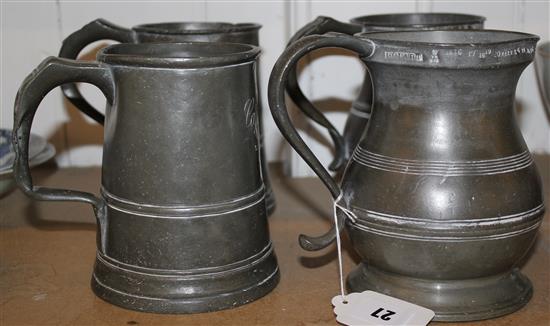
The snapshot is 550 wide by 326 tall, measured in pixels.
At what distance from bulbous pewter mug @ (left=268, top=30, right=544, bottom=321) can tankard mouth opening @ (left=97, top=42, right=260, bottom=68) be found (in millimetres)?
61

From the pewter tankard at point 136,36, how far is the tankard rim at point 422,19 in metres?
0.16

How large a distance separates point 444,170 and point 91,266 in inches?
18.1

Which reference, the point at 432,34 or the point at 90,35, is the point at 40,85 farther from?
the point at 432,34

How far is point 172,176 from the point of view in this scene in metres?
0.93

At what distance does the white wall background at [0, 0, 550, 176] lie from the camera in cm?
150

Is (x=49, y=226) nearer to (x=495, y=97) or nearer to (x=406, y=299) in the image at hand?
(x=406, y=299)

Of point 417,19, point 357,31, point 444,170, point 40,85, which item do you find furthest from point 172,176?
point 417,19

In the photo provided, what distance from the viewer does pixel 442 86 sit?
0.89 meters

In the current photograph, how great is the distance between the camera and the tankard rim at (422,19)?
1.22 m

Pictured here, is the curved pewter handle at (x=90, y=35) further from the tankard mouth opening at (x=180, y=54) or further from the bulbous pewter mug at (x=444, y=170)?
the bulbous pewter mug at (x=444, y=170)

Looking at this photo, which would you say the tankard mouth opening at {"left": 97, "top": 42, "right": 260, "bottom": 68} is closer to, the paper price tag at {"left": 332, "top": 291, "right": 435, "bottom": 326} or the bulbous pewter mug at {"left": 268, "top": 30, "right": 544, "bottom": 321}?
the bulbous pewter mug at {"left": 268, "top": 30, "right": 544, "bottom": 321}

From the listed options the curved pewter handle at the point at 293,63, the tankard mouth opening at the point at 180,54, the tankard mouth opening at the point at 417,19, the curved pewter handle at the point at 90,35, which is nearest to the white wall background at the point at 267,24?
the tankard mouth opening at the point at 417,19

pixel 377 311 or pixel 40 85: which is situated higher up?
pixel 40 85

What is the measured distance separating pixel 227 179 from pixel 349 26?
0.39 metres
